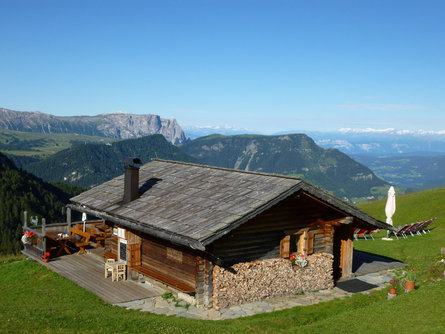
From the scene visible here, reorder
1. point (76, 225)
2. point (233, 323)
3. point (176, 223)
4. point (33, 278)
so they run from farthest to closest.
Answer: point (76, 225), point (33, 278), point (176, 223), point (233, 323)

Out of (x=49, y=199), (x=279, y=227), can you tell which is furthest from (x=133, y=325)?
(x=49, y=199)

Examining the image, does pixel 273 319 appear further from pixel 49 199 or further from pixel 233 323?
pixel 49 199

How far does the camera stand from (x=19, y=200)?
3996 inches

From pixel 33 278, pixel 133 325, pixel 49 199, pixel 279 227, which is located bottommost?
pixel 49 199

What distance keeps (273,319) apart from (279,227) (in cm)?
389

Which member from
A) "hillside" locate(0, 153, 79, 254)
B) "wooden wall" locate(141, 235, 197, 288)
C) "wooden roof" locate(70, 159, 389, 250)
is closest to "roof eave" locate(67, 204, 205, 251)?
"wooden roof" locate(70, 159, 389, 250)

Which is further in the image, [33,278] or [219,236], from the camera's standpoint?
[33,278]

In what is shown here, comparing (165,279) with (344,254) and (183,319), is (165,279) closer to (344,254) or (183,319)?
(183,319)

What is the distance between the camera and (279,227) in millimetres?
15859

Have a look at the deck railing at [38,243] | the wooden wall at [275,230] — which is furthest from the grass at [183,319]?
the wooden wall at [275,230]

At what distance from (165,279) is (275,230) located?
442 centimetres

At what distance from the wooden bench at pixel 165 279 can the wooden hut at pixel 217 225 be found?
0.12 feet

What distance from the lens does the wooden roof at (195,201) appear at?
13664 millimetres

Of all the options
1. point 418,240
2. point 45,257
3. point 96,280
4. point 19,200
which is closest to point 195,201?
point 96,280
